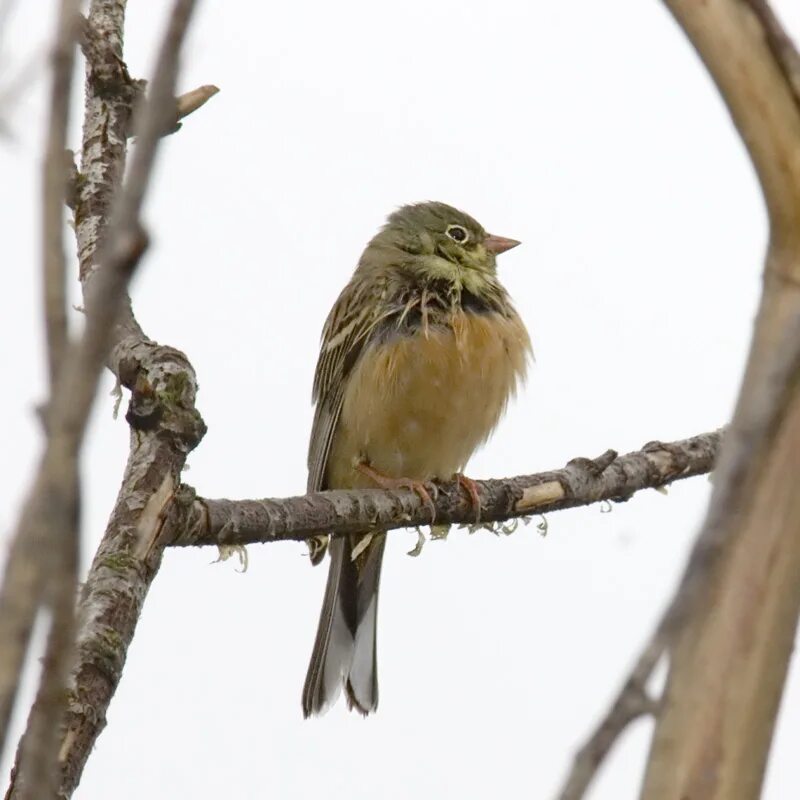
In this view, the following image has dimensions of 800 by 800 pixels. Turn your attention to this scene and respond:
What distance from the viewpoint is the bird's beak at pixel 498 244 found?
6665 millimetres

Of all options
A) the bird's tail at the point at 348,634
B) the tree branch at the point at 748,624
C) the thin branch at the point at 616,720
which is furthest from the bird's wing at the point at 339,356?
the thin branch at the point at 616,720

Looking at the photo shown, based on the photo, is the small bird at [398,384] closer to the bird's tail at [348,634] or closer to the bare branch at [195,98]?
the bird's tail at [348,634]

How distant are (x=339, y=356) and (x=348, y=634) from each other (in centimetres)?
128

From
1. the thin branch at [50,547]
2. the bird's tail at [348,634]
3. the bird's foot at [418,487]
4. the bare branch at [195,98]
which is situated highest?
the bare branch at [195,98]

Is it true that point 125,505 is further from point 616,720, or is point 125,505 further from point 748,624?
point 616,720

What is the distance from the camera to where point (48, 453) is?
4.12ft

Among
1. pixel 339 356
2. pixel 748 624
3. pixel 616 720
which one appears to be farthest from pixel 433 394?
pixel 616 720

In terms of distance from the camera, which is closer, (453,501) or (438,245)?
(453,501)

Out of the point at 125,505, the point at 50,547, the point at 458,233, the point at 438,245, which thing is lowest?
the point at 50,547

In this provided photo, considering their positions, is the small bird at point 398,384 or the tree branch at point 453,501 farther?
the small bird at point 398,384

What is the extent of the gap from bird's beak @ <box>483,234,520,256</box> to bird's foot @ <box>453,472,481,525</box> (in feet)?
5.14

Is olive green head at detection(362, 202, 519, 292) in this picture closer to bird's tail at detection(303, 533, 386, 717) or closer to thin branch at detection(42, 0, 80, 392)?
bird's tail at detection(303, 533, 386, 717)

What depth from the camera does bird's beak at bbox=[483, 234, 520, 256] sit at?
6665 mm

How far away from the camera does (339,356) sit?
6.22 metres
